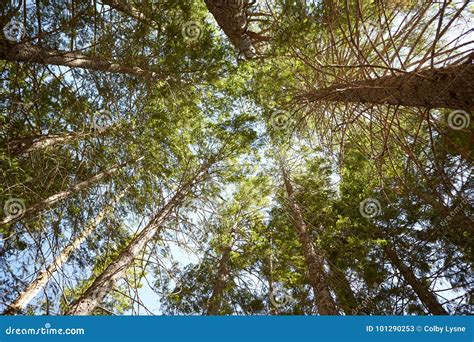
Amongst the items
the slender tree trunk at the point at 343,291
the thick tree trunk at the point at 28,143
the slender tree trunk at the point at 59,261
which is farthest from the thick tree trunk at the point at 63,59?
the slender tree trunk at the point at 343,291

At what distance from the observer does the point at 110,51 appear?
14.9 feet

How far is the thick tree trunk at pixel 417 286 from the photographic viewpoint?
18.7ft

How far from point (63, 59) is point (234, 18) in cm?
257

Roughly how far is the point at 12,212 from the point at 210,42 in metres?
3.83

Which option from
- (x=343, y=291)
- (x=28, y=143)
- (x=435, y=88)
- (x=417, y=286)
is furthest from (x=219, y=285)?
(x=435, y=88)

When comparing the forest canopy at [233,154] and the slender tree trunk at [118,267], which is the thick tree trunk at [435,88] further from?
the slender tree trunk at [118,267]

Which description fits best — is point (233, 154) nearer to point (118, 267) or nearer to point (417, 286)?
point (118, 267)

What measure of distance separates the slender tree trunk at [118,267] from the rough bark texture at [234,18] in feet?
10.5

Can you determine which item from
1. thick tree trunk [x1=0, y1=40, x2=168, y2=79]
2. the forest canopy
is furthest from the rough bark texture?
thick tree trunk [x1=0, y1=40, x2=168, y2=79]

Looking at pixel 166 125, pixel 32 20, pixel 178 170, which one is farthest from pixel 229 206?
pixel 32 20

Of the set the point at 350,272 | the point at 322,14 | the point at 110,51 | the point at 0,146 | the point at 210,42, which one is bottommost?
the point at 350,272

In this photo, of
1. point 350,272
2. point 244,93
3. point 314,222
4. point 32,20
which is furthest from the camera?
point 314,222

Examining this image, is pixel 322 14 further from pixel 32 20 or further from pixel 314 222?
pixel 314 222

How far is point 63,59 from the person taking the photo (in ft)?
14.6
